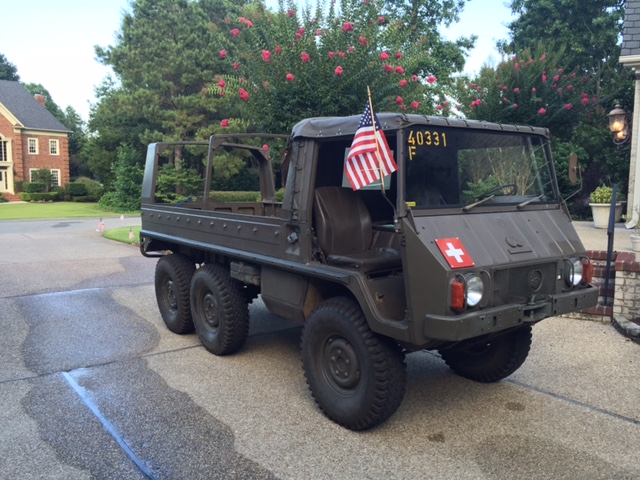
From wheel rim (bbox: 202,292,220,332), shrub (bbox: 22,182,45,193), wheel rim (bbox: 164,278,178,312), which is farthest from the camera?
shrub (bbox: 22,182,45,193)

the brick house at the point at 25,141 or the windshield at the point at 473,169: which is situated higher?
the brick house at the point at 25,141

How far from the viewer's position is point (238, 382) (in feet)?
15.8

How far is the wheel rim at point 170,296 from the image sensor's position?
255 inches

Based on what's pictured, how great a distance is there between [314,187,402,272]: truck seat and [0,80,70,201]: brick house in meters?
46.9

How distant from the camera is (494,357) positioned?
4660mm

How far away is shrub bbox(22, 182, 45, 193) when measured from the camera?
43.9 m

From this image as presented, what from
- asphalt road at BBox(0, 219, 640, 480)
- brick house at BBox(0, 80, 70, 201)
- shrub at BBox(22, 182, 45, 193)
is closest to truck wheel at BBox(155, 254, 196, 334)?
asphalt road at BBox(0, 219, 640, 480)

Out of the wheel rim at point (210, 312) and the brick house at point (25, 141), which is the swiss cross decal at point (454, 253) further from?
the brick house at point (25, 141)

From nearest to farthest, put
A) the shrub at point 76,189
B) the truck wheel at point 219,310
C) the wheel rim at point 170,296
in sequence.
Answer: the truck wheel at point 219,310, the wheel rim at point 170,296, the shrub at point 76,189

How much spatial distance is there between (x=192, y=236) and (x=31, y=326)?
2.53m

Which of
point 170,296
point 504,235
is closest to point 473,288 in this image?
point 504,235

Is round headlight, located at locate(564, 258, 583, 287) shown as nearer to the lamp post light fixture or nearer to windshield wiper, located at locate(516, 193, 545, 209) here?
windshield wiper, located at locate(516, 193, 545, 209)

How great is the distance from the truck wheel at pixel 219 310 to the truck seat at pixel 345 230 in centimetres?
144

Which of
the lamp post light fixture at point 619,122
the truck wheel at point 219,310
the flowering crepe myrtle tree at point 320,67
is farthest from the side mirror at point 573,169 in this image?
the lamp post light fixture at point 619,122
